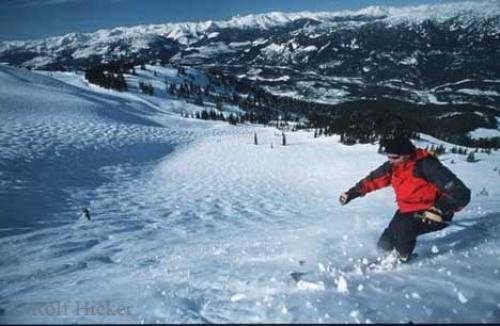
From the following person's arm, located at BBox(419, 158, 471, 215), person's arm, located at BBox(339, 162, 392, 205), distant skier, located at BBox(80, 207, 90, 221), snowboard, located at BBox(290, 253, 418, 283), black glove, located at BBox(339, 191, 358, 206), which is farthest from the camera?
distant skier, located at BBox(80, 207, 90, 221)

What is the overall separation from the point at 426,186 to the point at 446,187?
1.14ft

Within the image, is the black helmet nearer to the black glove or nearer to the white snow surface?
the black glove

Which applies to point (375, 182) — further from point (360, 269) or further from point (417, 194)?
point (360, 269)

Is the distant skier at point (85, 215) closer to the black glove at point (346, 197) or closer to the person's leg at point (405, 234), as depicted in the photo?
the black glove at point (346, 197)

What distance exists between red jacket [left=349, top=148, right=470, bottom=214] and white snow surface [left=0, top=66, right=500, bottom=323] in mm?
913

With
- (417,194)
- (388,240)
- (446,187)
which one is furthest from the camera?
(388,240)

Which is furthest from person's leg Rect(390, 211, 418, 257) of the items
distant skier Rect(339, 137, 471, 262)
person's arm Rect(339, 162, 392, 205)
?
person's arm Rect(339, 162, 392, 205)

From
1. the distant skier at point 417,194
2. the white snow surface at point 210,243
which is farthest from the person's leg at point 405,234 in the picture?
the white snow surface at point 210,243

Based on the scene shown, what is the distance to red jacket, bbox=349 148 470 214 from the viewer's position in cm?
592

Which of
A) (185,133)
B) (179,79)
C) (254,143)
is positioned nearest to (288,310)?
(254,143)

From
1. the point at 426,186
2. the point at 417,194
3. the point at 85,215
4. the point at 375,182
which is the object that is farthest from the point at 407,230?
the point at 85,215

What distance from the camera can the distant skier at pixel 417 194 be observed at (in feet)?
19.5

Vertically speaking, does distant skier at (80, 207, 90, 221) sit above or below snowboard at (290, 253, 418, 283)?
below

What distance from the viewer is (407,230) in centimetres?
625
